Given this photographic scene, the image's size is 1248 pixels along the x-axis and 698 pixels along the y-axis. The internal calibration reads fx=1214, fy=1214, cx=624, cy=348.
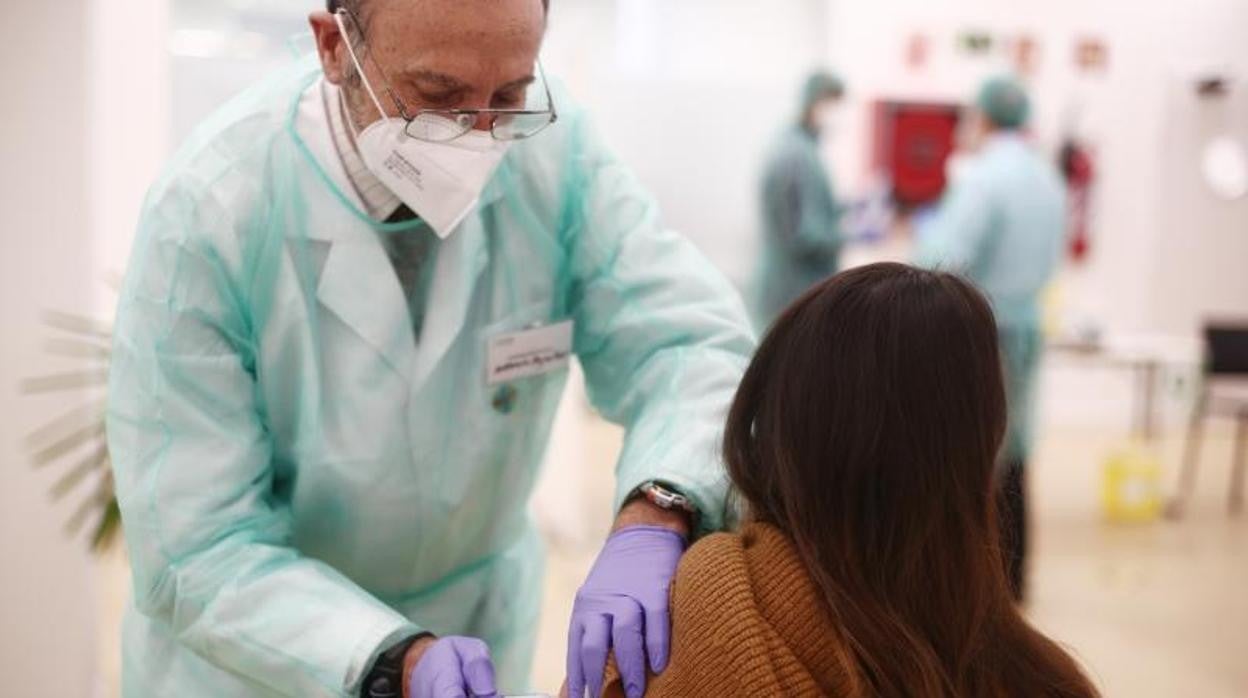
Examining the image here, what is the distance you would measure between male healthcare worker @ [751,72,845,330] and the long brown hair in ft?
10.9

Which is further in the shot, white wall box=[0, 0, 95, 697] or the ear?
white wall box=[0, 0, 95, 697]

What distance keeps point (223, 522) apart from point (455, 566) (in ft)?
1.08

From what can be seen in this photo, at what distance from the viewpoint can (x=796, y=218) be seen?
429 cm

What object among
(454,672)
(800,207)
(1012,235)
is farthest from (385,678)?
(800,207)

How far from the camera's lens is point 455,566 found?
4.34 feet

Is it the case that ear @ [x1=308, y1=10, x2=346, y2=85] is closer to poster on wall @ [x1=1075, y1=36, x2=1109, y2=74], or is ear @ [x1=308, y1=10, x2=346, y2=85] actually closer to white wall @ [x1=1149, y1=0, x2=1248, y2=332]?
poster on wall @ [x1=1075, y1=36, x2=1109, y2=74]

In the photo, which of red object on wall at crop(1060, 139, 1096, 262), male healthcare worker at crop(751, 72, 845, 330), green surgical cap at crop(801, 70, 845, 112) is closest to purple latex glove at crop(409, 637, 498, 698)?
male healthcare worker at crop(751, 72, 845, 330)

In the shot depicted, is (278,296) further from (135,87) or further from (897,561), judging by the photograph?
(135,87)

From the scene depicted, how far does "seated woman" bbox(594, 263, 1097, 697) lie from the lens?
0.93m

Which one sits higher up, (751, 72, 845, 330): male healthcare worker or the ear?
the ear

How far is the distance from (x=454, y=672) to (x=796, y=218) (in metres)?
3.52

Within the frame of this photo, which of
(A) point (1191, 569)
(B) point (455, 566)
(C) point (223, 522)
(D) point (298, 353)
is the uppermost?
(D) point (298, 353)

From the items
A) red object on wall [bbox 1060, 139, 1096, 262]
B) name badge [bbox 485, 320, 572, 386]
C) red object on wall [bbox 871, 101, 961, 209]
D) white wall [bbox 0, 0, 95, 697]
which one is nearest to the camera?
name badge [bbox 485, 320, 572, 386]

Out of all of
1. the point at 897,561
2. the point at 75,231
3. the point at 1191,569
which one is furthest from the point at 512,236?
the point at 1191,569
